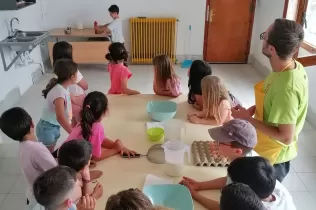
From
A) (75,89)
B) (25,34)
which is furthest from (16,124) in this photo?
(25,34)

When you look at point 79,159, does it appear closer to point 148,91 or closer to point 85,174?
point 85,174

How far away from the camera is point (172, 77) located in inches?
104

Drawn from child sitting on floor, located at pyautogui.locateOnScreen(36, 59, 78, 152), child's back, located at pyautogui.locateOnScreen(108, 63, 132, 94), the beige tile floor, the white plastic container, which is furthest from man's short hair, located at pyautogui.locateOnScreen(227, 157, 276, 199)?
child's back, located at pyautogui.locateOnScreen(108, 63, 132, 94)

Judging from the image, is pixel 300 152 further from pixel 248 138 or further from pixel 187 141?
pixel 248 138

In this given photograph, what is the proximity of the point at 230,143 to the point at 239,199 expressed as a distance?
0.55 metres

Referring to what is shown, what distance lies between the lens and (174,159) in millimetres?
1618

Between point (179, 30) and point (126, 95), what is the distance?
3.40 m

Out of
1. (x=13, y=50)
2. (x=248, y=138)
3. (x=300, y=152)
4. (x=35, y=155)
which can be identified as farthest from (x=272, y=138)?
(x=13, y=50)

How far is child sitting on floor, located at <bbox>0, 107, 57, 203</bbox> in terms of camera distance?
1.58m

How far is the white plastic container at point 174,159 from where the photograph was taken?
161 centimetres

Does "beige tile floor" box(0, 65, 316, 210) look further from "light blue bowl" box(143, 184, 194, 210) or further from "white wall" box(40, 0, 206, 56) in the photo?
"light blue bowl" box(143, 184, 194, 210)

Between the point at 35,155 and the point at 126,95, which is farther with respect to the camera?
the point at 126,95

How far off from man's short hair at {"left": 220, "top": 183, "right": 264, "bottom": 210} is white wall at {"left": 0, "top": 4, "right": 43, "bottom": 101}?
11.8ft

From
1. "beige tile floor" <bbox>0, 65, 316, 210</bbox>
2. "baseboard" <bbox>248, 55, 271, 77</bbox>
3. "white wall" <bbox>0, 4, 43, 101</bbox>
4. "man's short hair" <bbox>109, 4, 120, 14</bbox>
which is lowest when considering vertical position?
"beige tile floor" <bbox>0, 65, 316, 210</bbox>
